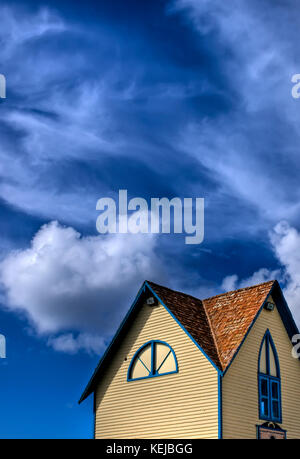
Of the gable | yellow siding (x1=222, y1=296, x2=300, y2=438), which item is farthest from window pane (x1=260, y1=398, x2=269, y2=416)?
the gable

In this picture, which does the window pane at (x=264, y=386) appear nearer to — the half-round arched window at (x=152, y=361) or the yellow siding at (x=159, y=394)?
the yellow siding at (x=159, y=394)

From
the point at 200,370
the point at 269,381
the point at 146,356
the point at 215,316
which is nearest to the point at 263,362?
the point at 269,381

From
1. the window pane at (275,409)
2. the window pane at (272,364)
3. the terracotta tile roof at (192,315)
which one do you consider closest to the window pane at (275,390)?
the window pane at (275,409)

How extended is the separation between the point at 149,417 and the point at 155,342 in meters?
3.66

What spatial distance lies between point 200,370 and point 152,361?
10.9 ft

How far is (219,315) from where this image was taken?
118ft

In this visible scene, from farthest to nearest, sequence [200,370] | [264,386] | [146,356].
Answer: [146,356] → [264,386] → [200,370]

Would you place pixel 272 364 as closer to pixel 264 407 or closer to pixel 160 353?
pixel 264 407

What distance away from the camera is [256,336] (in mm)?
34438

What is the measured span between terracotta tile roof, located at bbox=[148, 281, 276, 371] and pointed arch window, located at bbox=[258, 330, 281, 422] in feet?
5.88

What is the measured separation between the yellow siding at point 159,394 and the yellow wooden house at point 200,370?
0.05m

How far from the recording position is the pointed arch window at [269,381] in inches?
1324

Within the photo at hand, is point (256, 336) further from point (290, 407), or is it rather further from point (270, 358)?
point (290, 407)

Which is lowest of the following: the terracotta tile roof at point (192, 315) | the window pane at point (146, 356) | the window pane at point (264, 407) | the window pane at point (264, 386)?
the window pane at point (264, 407)
